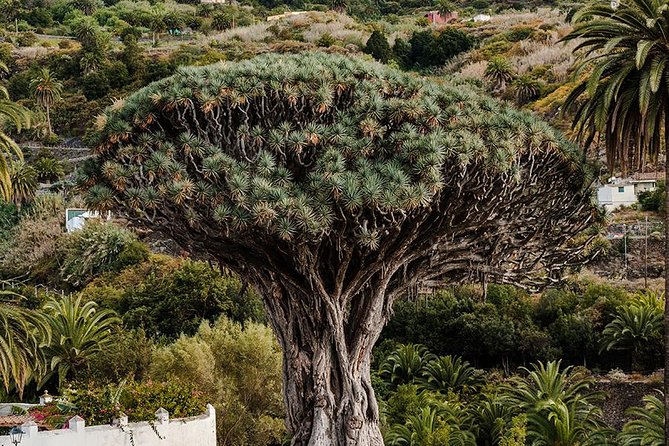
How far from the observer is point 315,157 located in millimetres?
21344

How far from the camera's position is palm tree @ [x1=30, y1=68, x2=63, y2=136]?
65.4m

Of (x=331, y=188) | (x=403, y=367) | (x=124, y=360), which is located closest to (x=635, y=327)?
(x=403, y=367)

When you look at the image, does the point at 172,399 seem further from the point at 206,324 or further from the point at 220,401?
the point at 206,324

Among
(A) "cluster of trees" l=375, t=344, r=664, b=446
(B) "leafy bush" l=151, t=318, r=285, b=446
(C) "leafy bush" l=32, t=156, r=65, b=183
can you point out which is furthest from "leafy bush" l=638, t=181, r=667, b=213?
(C) "leafy bush" l=32, t=156, r=65, b=183

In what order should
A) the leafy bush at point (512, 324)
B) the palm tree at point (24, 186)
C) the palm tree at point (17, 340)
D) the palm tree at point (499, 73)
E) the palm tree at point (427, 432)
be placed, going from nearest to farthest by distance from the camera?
1. the palm tree at point (17, 340)
2. the palm tree at point (427, 432)
3. the leafy bush at point (512, 324)
4. the palm tree at point (24, 186)
5. the palm tree at point (499, 73)

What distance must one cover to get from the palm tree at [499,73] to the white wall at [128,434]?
4235cm

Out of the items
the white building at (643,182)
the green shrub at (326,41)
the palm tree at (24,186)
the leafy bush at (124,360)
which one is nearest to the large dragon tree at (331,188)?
the leafy bush at (124,360)

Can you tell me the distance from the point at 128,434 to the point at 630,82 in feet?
41.7

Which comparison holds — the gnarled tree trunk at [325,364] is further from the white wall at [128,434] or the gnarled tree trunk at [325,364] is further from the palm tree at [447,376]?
the palm tree at [447,376]

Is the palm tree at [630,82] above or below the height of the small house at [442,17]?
below

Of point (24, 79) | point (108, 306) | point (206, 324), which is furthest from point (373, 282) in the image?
point (24, 79)

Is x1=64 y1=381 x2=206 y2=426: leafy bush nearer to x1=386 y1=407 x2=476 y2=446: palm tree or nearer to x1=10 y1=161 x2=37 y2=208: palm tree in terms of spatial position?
x1=386 y1=407 x2=476 y2=446: palm tree

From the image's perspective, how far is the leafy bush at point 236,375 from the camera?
2659 cm

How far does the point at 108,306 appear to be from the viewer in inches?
1558
